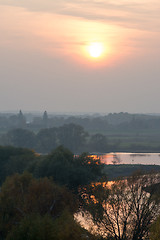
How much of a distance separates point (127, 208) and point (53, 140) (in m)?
104

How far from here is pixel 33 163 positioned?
185ft

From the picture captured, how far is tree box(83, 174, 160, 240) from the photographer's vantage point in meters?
30.8

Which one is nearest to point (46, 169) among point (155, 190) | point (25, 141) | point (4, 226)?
point (4, 226)

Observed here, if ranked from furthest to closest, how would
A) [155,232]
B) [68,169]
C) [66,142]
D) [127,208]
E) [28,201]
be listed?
[66,142] < [68,169] < [28,201] < [127,208] < [155,232]

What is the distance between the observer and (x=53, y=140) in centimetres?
13700

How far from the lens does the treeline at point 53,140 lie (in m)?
134

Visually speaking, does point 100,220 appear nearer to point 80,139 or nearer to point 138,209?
point 138,209

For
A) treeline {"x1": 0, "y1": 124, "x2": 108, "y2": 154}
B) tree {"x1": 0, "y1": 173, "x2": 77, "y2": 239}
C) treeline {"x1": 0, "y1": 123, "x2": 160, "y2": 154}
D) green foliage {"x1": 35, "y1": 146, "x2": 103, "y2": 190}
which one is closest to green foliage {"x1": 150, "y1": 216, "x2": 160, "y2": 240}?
tree {"x1": 0, "y1": 173, "x2": 77, "y2": 239}

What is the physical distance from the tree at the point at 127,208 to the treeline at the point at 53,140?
99.9 meters

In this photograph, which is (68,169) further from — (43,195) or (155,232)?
(155,232)

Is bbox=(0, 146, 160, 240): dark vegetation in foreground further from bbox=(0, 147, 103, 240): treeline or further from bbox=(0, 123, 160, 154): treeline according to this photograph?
bbox=(0, 123, 160, 154): treeline

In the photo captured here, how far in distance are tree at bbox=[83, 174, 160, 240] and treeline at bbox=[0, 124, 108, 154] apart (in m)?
99.9

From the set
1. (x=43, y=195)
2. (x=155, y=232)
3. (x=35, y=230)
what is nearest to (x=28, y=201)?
(x=43, y=195)

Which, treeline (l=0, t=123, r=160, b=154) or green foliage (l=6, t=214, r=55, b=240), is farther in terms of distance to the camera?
treeline (l=0, t=123, r=160, b=154)
